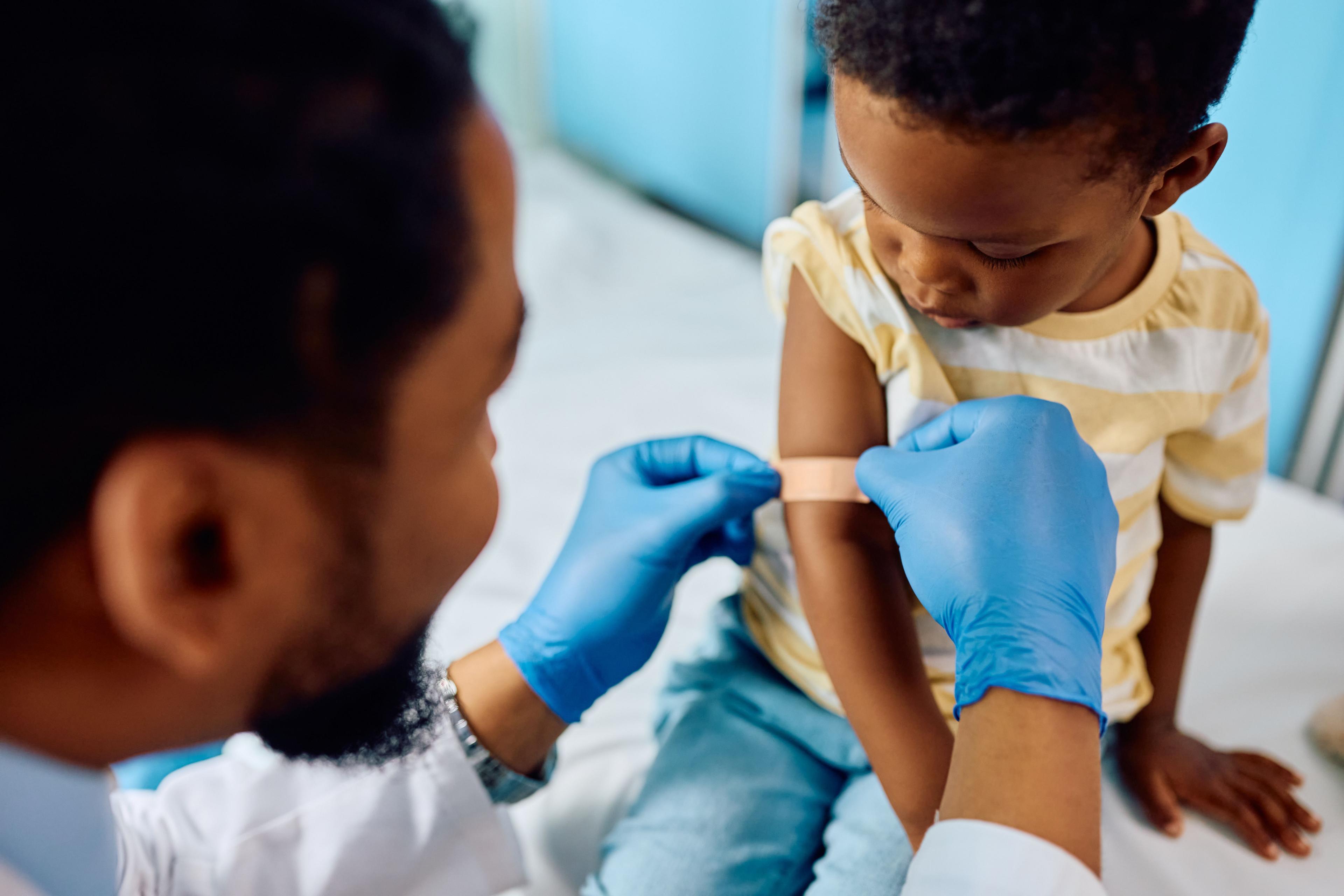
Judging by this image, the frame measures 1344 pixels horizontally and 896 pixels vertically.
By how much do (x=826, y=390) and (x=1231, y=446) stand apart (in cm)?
34

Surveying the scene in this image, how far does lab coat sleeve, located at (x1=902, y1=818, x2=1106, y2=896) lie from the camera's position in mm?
549

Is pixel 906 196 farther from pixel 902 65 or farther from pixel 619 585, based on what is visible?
pixel 619 585

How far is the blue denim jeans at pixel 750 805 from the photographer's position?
0.82m

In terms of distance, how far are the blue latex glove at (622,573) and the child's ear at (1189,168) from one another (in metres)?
0.35

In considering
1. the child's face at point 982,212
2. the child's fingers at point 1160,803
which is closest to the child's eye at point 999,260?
the child's face at point 982,212

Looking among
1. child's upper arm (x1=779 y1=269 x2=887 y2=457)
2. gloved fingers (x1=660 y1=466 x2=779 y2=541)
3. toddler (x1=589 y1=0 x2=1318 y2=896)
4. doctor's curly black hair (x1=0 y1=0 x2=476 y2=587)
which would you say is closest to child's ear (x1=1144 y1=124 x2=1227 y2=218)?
toddler (x1=589 y1=0 x2=1318 y2=896)

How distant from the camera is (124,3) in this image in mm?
364

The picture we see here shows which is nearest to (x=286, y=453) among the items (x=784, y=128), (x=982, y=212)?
(x=982, y=212)

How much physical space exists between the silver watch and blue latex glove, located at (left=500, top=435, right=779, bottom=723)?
0.06 meters

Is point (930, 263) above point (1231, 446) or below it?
above

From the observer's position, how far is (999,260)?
25.1 inches

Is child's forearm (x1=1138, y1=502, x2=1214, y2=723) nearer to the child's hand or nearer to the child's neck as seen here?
the child's hand

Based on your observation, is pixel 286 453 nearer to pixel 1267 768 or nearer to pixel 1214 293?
pixel 1214 293

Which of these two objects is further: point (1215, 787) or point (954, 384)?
point (1215, 787)
